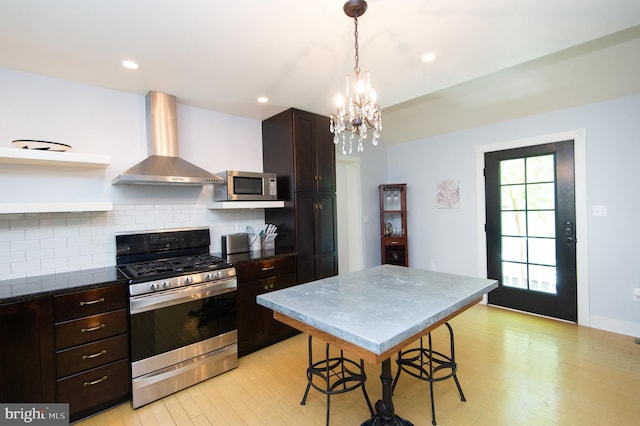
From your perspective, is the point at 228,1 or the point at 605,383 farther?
the point at 605,383

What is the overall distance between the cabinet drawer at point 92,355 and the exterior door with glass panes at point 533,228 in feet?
13.5

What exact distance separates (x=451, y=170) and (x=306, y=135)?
7.31 feet

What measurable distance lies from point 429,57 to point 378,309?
6.10 feet

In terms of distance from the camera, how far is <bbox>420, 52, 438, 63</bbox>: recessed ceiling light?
2.14 m

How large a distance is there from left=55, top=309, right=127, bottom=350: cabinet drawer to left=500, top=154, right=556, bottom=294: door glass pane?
164 inches

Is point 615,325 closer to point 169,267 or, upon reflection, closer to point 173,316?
point 173,316

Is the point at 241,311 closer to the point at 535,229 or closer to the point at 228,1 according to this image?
the point at 228,1

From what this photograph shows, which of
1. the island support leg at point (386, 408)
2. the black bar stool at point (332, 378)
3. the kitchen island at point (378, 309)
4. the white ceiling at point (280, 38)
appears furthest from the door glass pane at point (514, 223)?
the island support leg at point (386, 408)

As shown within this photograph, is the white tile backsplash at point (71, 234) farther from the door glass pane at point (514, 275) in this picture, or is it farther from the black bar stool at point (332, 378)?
the door glass pane at point (514, 275)

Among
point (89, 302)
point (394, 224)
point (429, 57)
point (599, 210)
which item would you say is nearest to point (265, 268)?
point (89, 302)

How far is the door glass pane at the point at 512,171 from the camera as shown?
11.8 feet

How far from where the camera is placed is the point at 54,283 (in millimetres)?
2014

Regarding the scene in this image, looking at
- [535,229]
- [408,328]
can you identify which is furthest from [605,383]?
[408,328]

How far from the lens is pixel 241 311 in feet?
8.90
